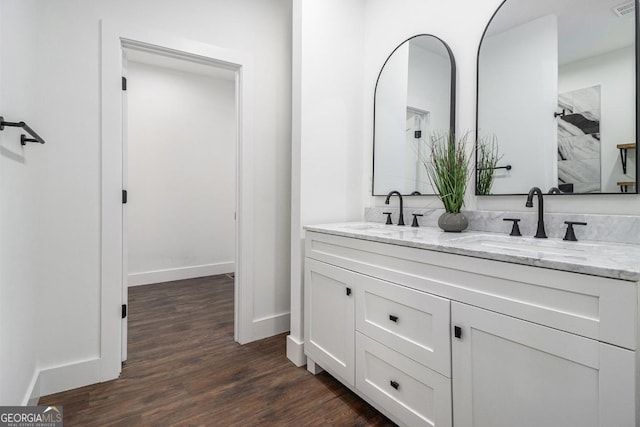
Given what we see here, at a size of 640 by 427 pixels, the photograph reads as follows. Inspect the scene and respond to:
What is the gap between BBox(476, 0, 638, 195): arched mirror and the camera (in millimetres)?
1242

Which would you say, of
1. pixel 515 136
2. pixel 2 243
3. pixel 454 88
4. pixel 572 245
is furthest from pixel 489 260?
pixel 2 243

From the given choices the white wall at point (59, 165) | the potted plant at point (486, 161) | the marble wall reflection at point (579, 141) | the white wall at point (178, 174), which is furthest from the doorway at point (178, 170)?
the marble wall reflection at point (579, 141)

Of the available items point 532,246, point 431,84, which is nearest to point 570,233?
point 532,246

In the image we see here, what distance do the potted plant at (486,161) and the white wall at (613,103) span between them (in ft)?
1.35

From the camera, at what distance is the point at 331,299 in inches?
68.8

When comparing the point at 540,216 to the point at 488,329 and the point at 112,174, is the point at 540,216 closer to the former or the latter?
the point at 488,329

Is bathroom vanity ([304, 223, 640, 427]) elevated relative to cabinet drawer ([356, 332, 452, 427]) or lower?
elevated

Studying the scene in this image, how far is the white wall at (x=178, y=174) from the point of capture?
3807 millimetres

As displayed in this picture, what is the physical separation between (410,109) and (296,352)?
1.78m

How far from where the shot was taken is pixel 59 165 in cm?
173

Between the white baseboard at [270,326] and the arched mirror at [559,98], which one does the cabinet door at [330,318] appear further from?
the arched mirror at [559,98]

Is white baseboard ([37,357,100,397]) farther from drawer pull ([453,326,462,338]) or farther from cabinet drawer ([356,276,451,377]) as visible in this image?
drawer pull ([453,326,462,338])

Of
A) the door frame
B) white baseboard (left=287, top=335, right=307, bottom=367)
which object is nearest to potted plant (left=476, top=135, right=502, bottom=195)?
white baseboard (left=287, top=335, right=307, bottom=367)

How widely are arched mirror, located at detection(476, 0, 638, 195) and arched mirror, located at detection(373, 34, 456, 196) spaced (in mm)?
233
